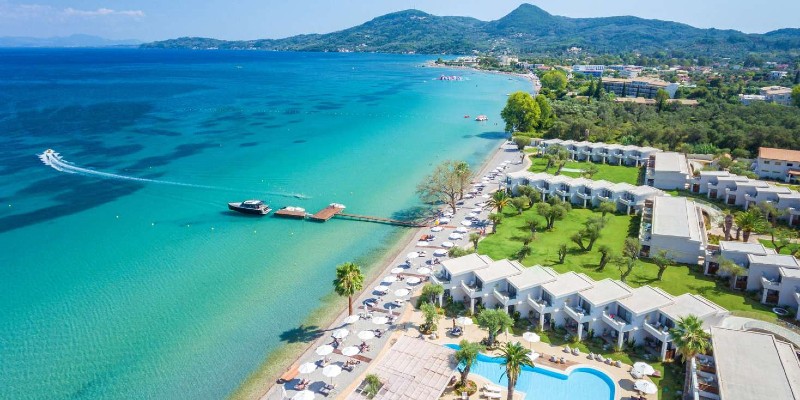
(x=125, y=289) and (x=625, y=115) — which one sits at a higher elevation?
(x=625, y=115)

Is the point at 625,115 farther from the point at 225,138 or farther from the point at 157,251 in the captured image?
the point at 157,251

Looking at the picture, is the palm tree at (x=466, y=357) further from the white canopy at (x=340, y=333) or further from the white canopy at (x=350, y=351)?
the white canopy at (x=340, y=333)

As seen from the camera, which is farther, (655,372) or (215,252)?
(215,252)

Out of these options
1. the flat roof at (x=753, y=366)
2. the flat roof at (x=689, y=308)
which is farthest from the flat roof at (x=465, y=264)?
the flat roof at (x=753, y=366)

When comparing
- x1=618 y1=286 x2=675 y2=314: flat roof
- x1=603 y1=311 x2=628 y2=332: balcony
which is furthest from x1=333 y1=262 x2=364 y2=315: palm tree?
x1=618 y1=286 x2=675 y2=314: flat roof

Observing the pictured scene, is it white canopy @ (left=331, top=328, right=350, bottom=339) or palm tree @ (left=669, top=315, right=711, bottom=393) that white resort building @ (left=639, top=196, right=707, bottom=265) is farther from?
white canopy @ (left=331, top=328, right=350, bottom=339)

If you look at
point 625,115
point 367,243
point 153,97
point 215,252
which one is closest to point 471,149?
point 625,115

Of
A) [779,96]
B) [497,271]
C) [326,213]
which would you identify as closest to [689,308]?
[497,271]
